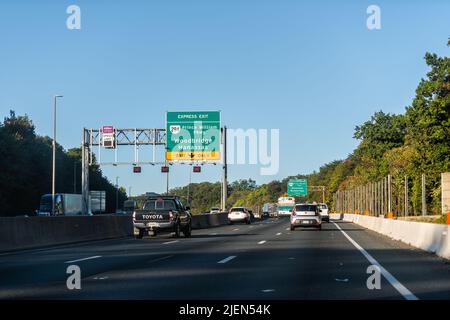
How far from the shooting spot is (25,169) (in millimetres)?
80438

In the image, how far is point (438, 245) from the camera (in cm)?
1981

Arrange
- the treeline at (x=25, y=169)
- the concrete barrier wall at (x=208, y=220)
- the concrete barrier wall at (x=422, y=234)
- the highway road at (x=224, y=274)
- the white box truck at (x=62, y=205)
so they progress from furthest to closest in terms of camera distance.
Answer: the treeline at (x=25, y=169) < the white box truck at (x=62, y=205) < the concrete barrier wall at (x=208, y=220) < the concrete barrier wall at (x=422, y=234) < the highway road at (x=224, y=274)

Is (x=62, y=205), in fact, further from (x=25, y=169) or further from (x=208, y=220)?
(x=208, y=220)

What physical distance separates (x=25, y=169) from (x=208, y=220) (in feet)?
112

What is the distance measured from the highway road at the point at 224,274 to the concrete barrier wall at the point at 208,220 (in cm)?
2733

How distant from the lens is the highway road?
36.6 feet

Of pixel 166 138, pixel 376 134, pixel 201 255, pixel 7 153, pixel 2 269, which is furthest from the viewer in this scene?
pixel 376 134

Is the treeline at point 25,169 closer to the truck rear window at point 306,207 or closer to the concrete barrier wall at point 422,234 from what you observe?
the truck rear window at point 306,207

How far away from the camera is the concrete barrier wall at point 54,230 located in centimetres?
2262

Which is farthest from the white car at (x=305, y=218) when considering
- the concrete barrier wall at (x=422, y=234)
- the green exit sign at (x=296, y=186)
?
the green exit sign at (x=296, y=186)

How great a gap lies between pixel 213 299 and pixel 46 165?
82511 mm

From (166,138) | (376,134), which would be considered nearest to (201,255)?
(166,138)

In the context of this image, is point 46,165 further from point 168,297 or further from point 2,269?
point 168,297

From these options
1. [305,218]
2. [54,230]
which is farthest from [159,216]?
[305,218]
